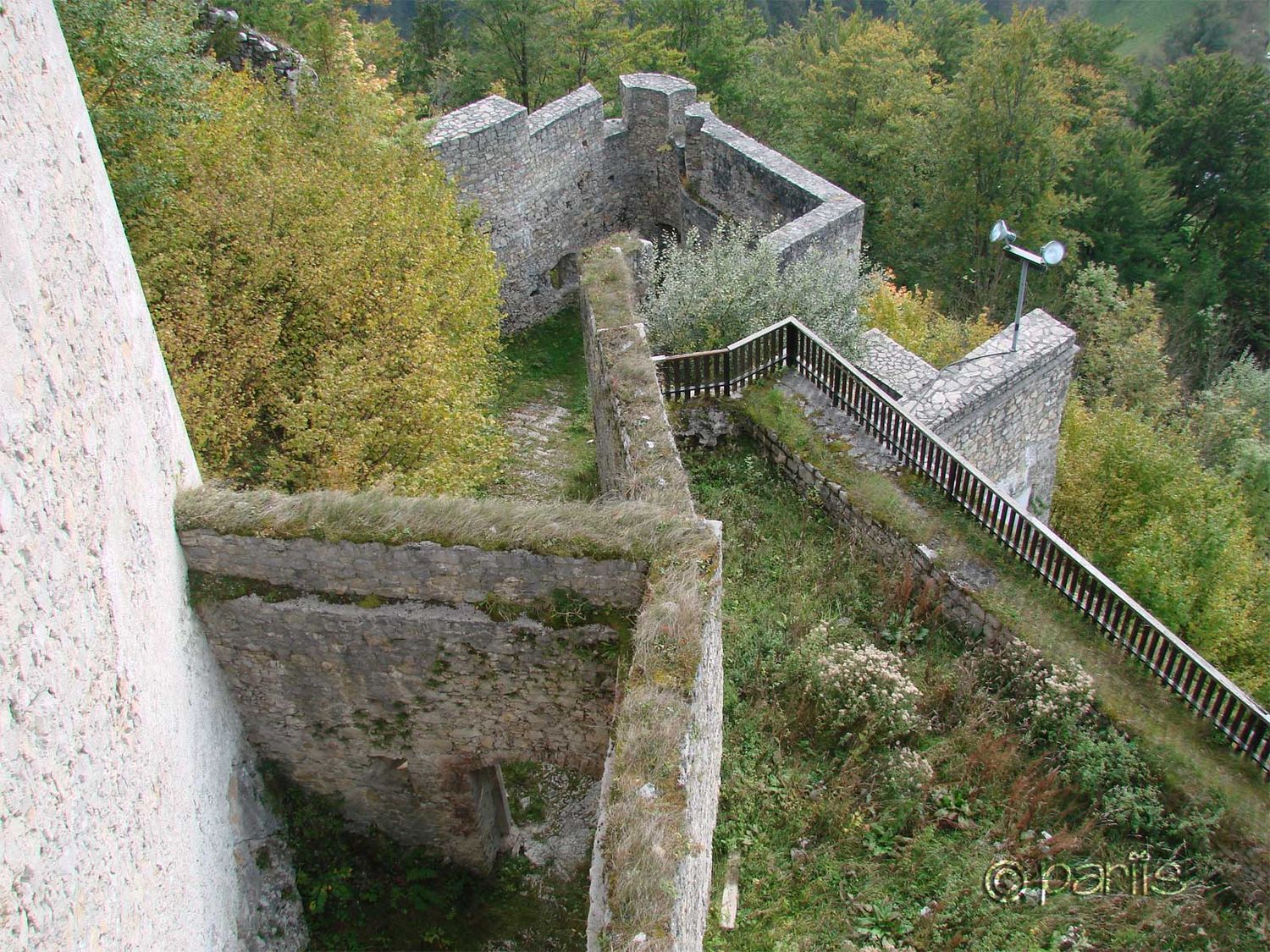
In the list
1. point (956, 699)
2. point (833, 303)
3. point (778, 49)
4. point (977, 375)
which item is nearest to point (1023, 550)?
point (956, 699)

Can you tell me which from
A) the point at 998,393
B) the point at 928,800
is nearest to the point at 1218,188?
the point at 998,393

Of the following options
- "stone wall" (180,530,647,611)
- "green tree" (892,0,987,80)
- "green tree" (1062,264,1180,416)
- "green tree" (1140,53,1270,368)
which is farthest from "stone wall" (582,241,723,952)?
"green tree" (892,0,987,80)

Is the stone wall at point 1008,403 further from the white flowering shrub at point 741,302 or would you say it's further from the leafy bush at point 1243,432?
the leafy bush at point 1243,432

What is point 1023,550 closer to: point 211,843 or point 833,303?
point 833,303

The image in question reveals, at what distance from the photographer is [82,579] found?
17.2 feet

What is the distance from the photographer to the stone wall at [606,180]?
16.5 meters

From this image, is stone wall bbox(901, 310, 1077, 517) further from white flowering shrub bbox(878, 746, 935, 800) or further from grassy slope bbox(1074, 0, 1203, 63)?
grassy slope bbox(1074, 0, 1203, 63)

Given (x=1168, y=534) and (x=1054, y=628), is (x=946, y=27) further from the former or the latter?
(x=1054, y=628)

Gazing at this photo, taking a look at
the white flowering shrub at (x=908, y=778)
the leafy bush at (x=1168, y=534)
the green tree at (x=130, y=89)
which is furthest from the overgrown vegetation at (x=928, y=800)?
the green tree at (x=130, y=89)

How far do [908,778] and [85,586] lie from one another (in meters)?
5.80

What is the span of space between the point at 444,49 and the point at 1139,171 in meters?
23.7

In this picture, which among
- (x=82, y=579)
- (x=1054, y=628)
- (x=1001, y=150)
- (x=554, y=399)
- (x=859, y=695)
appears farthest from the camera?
(x=1001, y=150)

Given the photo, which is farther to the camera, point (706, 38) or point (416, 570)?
point (706, 38)

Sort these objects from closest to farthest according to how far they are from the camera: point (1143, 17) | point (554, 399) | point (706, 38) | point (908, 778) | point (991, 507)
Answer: point (908, 778) → point (991, 507) → point (554, 399) → point (706, 38) → point (1143, 17)
